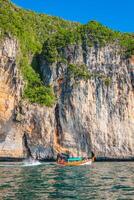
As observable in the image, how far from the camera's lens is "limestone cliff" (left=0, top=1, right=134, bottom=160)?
49.4 m

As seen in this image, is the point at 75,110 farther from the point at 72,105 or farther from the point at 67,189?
the point at 67,189

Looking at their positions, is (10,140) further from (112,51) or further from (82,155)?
(112,51)

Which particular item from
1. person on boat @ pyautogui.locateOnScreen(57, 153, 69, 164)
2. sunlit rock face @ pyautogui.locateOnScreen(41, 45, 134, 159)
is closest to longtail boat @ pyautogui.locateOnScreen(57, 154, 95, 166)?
person on boat @ pyautogui.locateOnScreen(57, 153, 69, 164)

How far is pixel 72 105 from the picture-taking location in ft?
179

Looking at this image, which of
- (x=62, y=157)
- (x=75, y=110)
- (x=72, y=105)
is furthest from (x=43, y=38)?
(x=62, y=157)

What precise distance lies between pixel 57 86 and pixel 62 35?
7451mm

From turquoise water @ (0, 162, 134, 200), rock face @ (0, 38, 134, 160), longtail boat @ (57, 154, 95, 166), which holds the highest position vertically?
rock face @ (0, 38, 134, 160)

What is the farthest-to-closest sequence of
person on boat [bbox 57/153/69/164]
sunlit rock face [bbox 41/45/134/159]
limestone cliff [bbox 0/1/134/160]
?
sunlit rock face [bbox 41/45/134/159], limestone cliff [bbox 0/1/134/160], person on boat [bbox 57/153/69/164]

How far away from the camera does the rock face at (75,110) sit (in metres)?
49.3

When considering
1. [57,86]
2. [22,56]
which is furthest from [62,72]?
→ [22,56]

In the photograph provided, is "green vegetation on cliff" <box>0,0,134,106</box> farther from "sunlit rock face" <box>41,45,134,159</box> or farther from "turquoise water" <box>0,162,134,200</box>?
"turquoise water" <box>0,162,134,200</box>

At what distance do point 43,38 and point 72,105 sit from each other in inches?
523

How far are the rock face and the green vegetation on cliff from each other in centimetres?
96

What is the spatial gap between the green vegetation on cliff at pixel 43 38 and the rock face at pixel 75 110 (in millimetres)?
956
